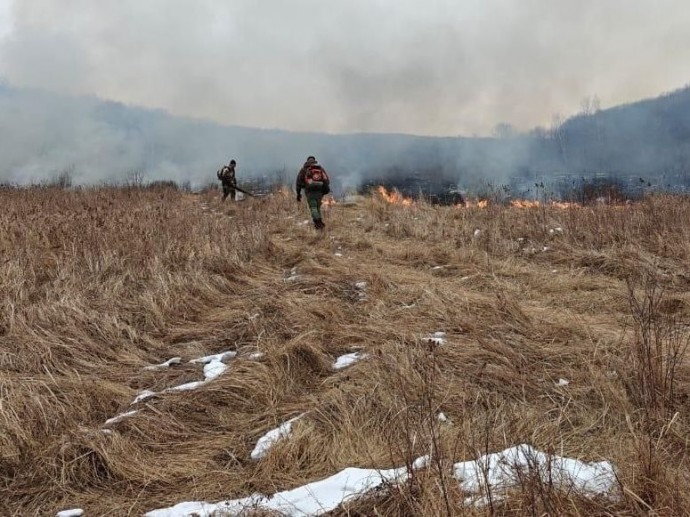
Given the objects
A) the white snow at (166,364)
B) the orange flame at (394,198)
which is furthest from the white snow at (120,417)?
the orange flame at (394,198)

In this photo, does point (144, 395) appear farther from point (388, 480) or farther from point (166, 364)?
point (388, 480)

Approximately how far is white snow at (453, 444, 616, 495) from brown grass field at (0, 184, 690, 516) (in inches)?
2.3

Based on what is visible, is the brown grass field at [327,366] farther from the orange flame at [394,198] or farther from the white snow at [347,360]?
the orange flame at [394,198]

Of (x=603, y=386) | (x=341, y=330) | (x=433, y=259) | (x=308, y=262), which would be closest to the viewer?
(x=603, y=386)

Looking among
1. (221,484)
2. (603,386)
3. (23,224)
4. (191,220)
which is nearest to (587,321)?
(603,386)

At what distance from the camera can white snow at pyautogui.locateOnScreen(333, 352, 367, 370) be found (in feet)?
10.1

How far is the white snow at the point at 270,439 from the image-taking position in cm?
212

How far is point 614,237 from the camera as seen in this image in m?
6.61

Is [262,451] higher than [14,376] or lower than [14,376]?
lower

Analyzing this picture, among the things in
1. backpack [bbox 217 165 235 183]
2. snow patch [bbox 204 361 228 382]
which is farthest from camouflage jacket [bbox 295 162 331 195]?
snow patch [bbox 204 361 228 382]

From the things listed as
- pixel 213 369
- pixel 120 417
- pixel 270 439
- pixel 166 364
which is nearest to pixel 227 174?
pixel 166 364

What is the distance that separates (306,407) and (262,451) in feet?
1.53

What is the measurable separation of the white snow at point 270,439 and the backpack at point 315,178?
7615mm

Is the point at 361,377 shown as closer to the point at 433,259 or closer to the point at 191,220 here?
the point at 433,259
